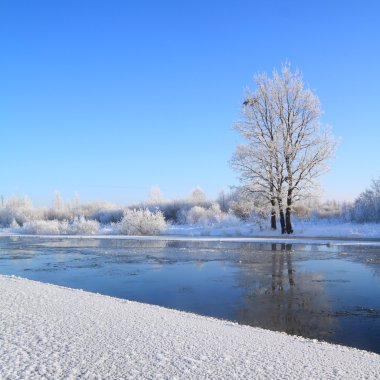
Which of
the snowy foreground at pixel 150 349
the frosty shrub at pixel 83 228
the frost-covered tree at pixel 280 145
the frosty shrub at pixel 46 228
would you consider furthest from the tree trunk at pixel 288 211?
the snowy foreground at pixel 150 349

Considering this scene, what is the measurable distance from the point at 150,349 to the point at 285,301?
199 inches

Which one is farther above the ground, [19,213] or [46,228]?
[19,213]

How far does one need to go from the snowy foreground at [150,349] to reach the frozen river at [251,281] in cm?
139

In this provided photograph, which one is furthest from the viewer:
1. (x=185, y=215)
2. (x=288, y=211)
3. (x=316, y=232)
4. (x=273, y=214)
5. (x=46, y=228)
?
(x=185, y=215)

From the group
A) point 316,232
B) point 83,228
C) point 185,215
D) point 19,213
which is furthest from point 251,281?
point 19,213

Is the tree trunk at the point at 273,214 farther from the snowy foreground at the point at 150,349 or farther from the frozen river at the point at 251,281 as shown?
the snowy foreground at the point at 150,349

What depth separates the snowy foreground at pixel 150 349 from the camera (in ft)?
15.0

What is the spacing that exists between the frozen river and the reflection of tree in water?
17 millimetres

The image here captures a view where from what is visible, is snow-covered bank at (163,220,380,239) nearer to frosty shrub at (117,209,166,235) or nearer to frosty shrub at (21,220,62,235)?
frosty shrub at (117,209,166,235)

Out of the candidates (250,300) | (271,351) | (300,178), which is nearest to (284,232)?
(300,178)

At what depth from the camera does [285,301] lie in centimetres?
962

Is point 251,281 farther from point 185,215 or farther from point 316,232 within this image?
point 185,215

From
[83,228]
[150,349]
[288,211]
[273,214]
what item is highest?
[288,211]

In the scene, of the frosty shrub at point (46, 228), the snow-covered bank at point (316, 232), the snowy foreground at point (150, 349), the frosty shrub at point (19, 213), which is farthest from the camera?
the frosty shrub at point (19, 213)
